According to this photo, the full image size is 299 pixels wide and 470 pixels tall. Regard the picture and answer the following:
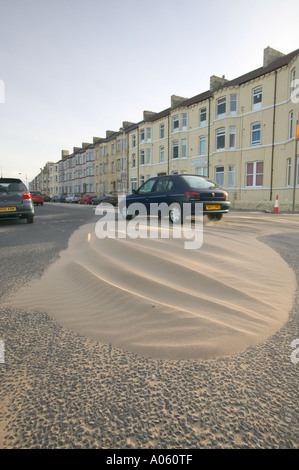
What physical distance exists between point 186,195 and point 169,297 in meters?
5.92

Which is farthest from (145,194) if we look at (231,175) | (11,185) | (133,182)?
(133,182)

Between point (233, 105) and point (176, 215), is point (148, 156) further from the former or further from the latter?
point (176, 215)

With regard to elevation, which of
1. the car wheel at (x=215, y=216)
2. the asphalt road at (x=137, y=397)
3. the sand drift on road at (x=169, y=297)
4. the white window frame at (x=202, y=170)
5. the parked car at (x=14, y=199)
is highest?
the white window frame at (x=202, y=170)

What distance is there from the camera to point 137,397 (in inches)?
59.1

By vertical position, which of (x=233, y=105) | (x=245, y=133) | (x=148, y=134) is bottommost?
(x=245, y=133)

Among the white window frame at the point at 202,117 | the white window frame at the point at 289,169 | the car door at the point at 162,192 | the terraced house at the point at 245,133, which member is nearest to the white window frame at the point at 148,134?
the terraced house at the point at 245,133

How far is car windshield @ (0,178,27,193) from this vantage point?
925 cm

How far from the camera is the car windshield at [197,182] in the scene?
886cm

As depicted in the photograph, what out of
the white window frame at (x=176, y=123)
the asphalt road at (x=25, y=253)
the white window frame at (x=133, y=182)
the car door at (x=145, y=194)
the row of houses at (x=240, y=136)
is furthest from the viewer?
the white window frame at (x=133, y=182)

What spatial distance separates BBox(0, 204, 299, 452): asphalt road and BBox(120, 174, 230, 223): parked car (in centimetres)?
652

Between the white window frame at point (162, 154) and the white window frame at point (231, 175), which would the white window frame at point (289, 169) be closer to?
the white window frame at point (231, 175)

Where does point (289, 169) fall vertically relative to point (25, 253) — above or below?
above

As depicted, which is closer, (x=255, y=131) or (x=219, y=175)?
(x=255, y=131)
